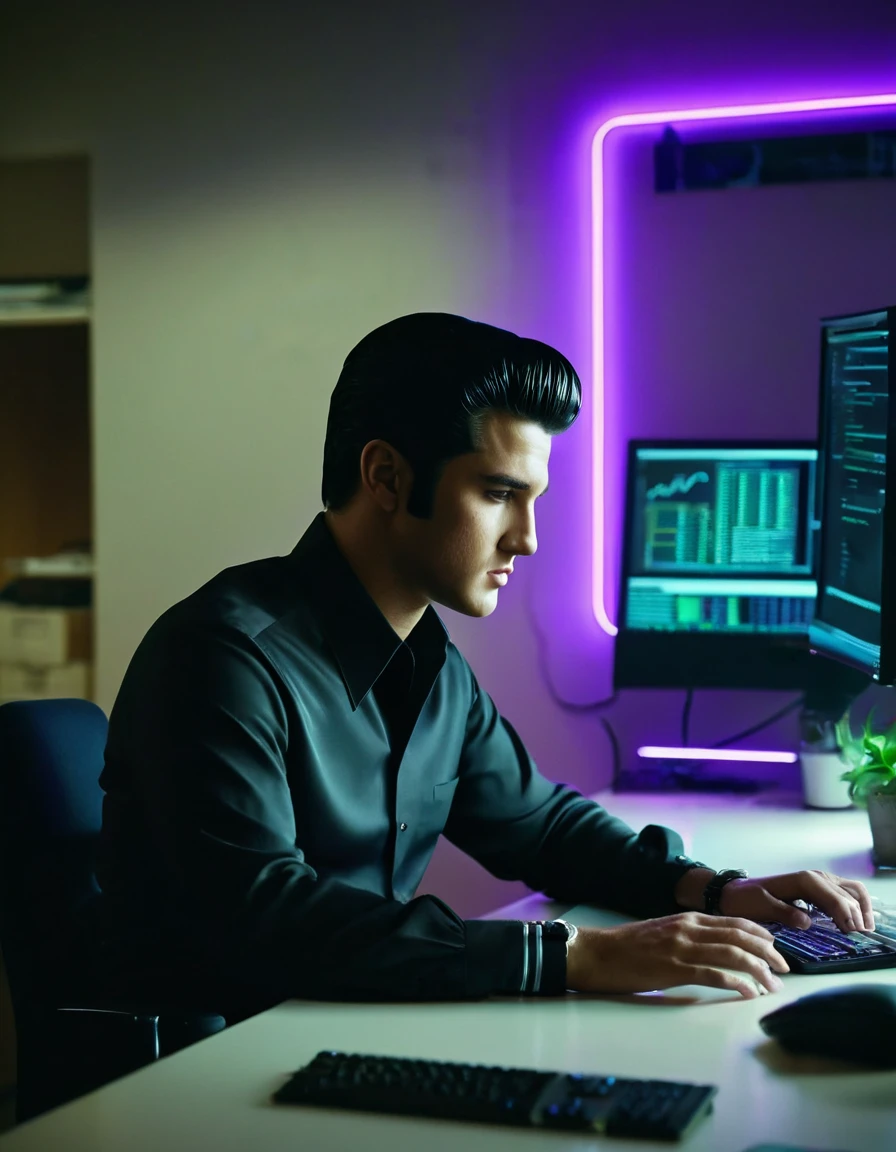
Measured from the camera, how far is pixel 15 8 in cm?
345

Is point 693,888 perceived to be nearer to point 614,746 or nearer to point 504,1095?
point 504,1095

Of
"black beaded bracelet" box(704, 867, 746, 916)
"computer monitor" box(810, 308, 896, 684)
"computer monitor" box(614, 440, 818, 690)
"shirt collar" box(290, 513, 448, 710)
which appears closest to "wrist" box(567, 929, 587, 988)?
"black beaded bracelet" box(704, 867, 746, 916)

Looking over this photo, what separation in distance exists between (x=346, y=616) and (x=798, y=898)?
2.07 ft

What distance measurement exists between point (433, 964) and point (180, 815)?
0.31 metres

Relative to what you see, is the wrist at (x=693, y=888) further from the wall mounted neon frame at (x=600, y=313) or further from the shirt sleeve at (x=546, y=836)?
the wall mounted neon frame at (x=600, y=313)

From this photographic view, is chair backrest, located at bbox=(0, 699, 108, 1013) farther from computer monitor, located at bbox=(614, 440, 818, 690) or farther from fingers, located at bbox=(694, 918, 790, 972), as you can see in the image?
computer monitor, located at bbox=(614, 440, 818, 690)

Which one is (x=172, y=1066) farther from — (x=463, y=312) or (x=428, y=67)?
(x=428, y=67)

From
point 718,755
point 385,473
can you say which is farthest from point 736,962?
point 718,755

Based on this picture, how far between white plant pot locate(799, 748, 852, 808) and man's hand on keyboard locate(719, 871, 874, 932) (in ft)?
2.74

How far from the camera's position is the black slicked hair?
5.49 feet

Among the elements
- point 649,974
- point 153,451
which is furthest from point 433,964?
point 153,451

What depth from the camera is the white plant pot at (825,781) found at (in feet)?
7.85

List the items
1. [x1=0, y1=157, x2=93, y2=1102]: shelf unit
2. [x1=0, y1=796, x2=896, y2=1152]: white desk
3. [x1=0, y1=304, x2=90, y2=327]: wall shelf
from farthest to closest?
[x1=0, y1=157, x2=93, y2=1102]: shelf unit → [x1=0, y1=304, x2=90, y2=327]: wall shelf → [x1=0, y1=796, x2=896, y2=1152]: white desk

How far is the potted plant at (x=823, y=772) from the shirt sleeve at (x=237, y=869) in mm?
1160
